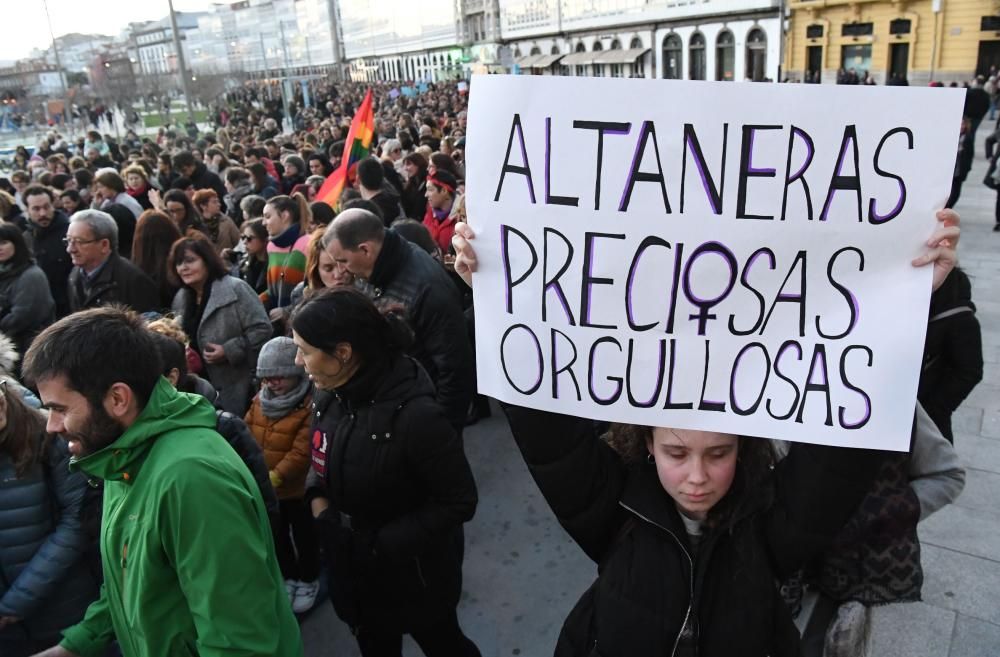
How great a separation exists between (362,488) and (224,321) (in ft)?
6.60

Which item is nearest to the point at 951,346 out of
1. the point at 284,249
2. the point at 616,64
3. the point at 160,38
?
the point at 284,249

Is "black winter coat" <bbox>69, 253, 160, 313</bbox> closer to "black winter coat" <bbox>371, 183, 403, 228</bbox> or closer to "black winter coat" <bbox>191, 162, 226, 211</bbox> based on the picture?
"black winter coat" <bbox>371, 183, 403, 228</bbox>

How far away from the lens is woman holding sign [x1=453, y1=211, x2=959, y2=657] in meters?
1.53

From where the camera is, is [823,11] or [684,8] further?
[684,8]

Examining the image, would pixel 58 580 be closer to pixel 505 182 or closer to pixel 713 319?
pixel 505 182

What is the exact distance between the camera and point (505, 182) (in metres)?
1.65

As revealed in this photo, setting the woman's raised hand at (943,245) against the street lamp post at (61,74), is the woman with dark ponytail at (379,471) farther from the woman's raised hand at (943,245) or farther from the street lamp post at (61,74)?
the street lamp post at (61,74)

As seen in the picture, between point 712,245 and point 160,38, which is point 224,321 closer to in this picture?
point 712,245

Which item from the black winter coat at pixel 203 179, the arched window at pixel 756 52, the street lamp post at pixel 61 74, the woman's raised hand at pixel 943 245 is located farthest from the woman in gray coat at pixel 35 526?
the arched window at pixel 756 52

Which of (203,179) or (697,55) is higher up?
(697,55)

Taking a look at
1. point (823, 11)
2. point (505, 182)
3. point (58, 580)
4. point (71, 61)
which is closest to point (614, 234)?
point (505, 182)

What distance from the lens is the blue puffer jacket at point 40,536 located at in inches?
91.8

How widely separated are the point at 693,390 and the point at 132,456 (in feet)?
4.45

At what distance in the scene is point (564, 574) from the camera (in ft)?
12.2
